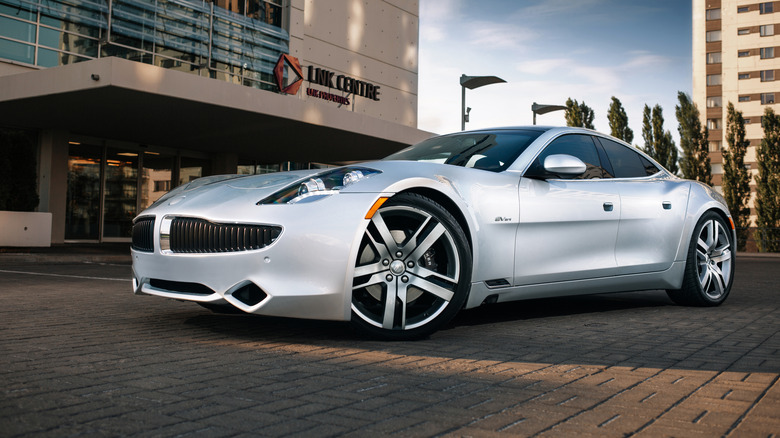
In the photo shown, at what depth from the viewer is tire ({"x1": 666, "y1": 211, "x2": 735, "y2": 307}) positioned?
19.9ft

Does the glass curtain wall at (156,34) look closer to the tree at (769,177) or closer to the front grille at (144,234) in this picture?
Answer: the front grille at (144,234)

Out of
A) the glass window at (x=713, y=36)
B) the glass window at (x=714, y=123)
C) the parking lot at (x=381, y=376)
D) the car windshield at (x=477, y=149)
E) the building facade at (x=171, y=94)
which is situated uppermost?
the glass window at (x=713, y=36)

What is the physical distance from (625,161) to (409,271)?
2743mm

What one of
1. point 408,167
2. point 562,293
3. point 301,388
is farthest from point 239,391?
point 562,293

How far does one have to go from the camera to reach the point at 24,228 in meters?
15.7

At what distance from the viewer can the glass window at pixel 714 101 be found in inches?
2923

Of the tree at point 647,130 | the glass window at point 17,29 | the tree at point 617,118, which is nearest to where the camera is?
the glass window at point 17,29

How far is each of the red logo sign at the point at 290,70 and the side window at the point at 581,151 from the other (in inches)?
809

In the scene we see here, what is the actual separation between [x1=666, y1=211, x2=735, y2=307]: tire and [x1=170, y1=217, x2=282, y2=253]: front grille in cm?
395

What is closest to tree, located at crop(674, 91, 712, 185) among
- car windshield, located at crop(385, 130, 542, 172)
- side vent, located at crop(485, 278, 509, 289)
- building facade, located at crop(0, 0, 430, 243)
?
building facade, located at crop(0, 0, 430, 243)

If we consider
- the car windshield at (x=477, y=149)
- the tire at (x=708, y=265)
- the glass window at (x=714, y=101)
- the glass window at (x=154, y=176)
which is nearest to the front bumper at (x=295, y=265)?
the car windshield at (x=477, y=149)

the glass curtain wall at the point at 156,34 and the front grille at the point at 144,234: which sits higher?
the glass curtain wall at the point at 156,34

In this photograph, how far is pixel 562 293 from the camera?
5.06 m

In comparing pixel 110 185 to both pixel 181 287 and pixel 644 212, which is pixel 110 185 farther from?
pixel 644 212
